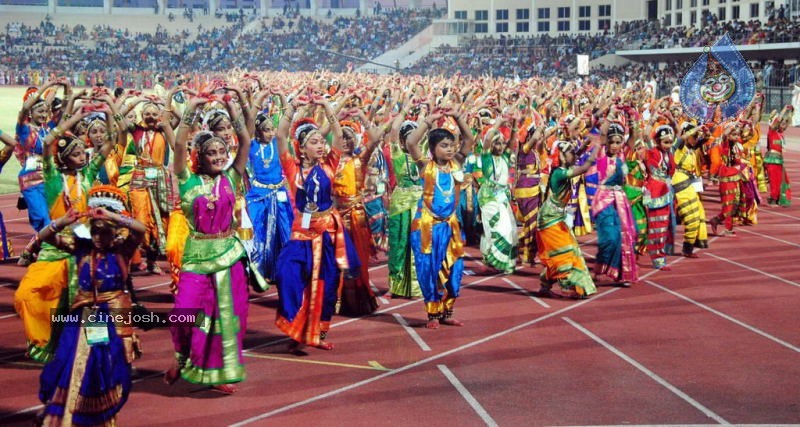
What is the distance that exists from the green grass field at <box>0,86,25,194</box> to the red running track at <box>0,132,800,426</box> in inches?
419

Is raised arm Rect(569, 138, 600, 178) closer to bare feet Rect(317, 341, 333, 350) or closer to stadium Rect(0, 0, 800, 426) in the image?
stadium Rect(0, 0, 800, 426)

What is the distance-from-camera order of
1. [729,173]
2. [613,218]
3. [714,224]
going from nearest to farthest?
[613,218] < [714,224] < [729,173]

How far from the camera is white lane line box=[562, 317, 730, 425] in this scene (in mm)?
7039

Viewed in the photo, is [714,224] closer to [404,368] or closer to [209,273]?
[404,368]

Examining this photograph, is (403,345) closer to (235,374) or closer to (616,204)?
(235,374)

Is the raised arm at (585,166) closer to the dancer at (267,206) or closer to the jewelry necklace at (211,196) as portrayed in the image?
the dancer at (267,206)

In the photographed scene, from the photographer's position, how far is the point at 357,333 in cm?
927

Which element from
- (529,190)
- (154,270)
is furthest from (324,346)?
(529,190)

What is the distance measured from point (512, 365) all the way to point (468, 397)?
0.99 m

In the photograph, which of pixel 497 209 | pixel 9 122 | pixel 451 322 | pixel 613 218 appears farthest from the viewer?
pixel 9 122

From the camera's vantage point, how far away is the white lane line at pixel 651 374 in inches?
277

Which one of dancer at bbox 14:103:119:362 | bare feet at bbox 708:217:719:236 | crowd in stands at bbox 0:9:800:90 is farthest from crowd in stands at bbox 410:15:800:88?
dancer at bbox 14:103:119:362

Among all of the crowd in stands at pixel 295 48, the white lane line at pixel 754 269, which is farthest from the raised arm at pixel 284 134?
the crowd in stands at pixel 295 48

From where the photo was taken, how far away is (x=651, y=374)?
8.01 meters
